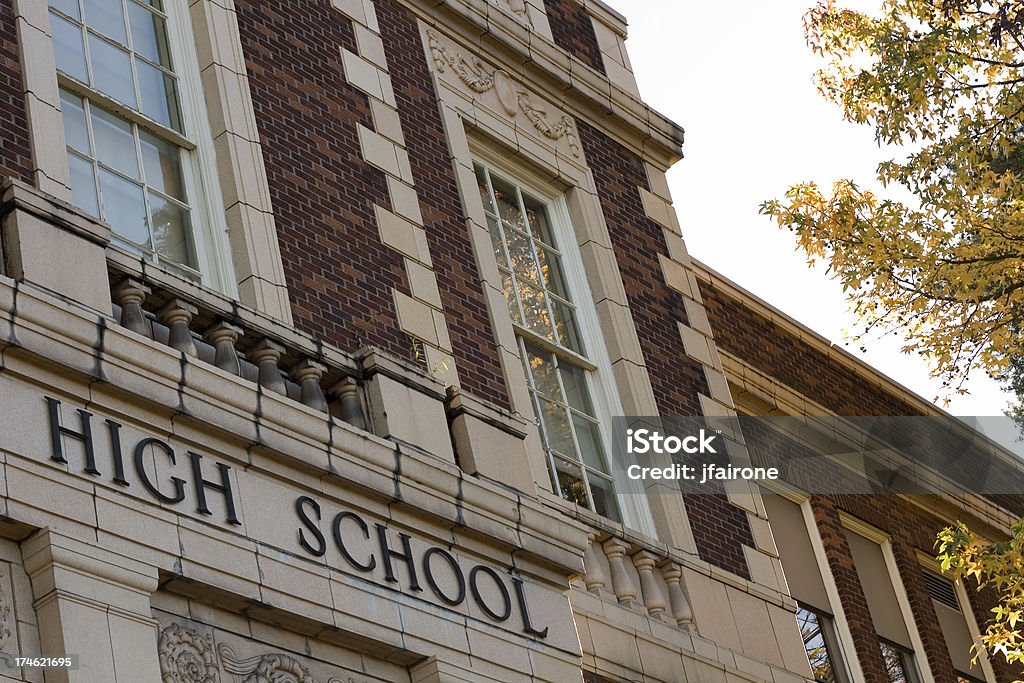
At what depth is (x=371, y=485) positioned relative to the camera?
29.9ft

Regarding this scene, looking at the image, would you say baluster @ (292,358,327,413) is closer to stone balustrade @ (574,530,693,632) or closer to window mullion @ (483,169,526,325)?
stone balustrade @ (574,530,693,632)

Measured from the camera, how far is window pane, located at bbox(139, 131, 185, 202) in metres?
11.8

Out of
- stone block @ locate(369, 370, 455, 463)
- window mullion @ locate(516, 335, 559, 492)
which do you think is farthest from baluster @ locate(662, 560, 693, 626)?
stone block @ locate(369, 370, 455, 463)

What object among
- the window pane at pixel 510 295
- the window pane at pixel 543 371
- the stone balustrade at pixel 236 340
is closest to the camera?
the stone balustrade at pixel 236 340

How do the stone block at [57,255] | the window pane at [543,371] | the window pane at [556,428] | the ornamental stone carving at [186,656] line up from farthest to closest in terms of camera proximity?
the window pane at [543,371], the window pane at [556,428], the stone block at [57,255], the ornamental stone carving at [186,656]

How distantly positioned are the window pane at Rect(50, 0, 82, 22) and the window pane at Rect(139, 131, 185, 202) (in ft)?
3.23

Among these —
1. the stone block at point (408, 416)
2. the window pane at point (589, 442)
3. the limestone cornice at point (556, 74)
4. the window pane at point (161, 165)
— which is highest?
the limestone cornice at point (556, 74)

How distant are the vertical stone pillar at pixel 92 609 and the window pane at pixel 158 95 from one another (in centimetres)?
520

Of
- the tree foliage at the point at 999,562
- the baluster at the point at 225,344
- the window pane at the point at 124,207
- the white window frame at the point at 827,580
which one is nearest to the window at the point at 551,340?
the tree foliage at the point at 999,562

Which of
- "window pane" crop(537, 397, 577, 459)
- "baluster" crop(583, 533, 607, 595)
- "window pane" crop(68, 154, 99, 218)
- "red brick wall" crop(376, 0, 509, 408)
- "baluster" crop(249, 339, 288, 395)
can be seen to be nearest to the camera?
→ "baluster" crop(249, 339, 288, 395)

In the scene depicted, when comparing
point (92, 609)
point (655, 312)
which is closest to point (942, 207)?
point (655, 312)

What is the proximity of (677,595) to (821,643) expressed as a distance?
4491mm

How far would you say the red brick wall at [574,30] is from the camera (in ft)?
55.7

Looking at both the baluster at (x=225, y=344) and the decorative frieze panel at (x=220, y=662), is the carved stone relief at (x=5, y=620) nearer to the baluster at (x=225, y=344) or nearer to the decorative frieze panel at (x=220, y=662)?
the decorative frieze panel at (x=220, y=662)
